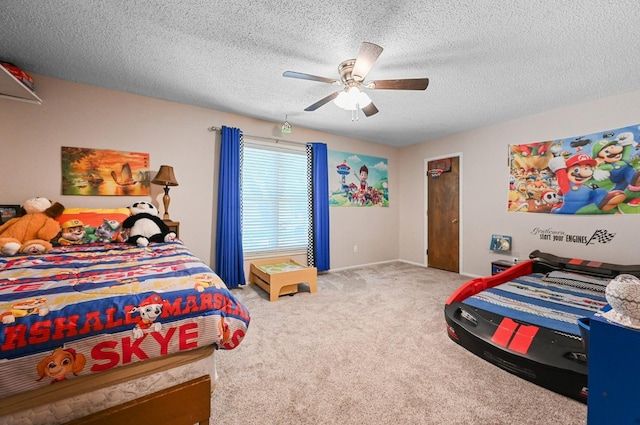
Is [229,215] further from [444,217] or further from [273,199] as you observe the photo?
[444,217]

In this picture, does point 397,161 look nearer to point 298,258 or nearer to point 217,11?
point 298,258

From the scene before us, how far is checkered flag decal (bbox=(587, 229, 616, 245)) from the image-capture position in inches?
114

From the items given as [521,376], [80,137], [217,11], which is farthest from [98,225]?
[521,376]

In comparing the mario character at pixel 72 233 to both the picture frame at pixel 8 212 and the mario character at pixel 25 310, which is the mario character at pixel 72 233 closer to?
the picture frame at pixel 8 212

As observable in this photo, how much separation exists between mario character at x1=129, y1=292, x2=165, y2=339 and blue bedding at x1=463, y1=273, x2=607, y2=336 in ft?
7.48

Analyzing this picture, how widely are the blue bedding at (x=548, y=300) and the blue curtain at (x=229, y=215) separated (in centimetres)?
266

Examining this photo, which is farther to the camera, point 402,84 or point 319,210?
point 319,210

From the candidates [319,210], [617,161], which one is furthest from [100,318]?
[617,161]

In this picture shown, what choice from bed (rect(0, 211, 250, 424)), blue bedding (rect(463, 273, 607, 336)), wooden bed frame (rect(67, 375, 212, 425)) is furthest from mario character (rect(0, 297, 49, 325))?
blue bedding (rect(463, 273, 607, 336))

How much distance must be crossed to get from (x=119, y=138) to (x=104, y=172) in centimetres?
41

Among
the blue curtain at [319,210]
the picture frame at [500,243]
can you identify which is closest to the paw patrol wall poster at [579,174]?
the picture frame at [500,243]

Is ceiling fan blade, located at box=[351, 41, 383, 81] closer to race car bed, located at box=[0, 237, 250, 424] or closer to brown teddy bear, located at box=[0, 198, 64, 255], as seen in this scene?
race car bed, located at box=[0, 237, 250, 424]

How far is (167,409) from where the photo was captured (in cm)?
105

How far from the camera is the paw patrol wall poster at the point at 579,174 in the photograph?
2797mm
